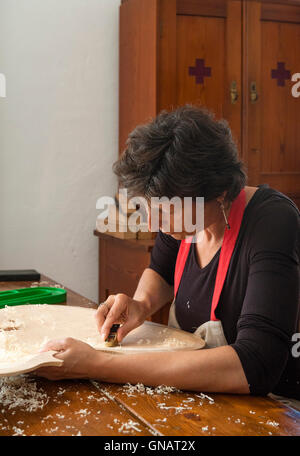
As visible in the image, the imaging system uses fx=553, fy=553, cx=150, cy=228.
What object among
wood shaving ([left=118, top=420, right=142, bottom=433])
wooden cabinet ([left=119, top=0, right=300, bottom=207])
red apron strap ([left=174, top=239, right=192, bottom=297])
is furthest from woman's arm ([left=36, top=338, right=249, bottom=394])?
wooden cabinet ([left=119, top=0, right=300, bottom=207])

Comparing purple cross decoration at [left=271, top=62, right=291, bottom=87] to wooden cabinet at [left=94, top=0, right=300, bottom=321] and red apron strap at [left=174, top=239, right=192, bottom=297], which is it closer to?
wooden cabinet at [left=94, top=0, right=300, bottom=321]

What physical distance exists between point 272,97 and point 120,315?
80.1 inches

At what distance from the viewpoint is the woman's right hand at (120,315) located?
1.32m

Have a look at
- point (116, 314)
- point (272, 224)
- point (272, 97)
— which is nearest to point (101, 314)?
point (116, 314)

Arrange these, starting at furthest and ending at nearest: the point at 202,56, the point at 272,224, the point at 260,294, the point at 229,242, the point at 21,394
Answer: the point at 202,56 → the point at 229,242 → the point at 272,224 → the point at 260,294 → the point at 21,394

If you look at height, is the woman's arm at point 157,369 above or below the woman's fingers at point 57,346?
below

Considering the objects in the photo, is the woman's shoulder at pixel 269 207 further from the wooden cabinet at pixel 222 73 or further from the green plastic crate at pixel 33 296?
the wooden cabinet at pixel 222 73

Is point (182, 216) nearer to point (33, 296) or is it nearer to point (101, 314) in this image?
point (101, 314)

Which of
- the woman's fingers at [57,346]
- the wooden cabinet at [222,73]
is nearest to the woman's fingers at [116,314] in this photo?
the woman's fingers at [57,346]

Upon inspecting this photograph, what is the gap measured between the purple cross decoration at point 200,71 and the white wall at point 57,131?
1.83ft

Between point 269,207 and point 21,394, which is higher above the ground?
point 269,207

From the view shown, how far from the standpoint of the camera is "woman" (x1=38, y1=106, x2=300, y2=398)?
1090mm

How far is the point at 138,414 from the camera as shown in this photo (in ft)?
3.08

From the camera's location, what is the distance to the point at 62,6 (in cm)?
311
